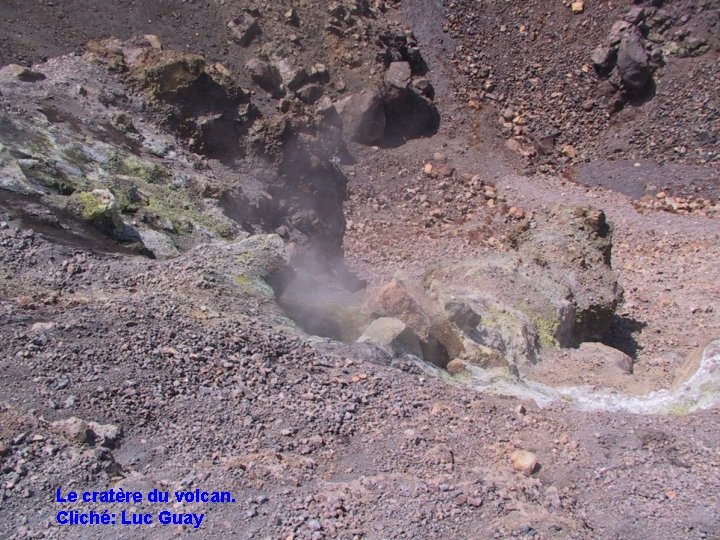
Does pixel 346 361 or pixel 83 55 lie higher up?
pixel 83 55

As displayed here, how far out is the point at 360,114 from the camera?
18312 mm

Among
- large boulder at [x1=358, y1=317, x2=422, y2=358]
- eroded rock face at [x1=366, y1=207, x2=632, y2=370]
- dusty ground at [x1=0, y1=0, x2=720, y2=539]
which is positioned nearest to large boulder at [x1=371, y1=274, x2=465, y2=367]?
eroded rock face at [x1=366, y1=207, x2=632, y2=370]

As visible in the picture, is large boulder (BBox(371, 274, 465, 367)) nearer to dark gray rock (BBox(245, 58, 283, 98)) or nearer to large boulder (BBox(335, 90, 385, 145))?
large boulder (BBox(335, 90, 385, 145))

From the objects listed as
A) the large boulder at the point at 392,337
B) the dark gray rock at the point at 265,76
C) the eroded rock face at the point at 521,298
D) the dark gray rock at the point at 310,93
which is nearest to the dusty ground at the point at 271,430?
the large boulder at the point at 392,337

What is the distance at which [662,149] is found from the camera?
18.5 m

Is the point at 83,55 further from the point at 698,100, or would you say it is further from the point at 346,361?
the point at 698,100

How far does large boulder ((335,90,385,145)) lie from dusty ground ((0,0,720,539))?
1028cm

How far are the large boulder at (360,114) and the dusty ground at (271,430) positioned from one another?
10.3 meters

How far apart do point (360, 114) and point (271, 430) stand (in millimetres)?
13120

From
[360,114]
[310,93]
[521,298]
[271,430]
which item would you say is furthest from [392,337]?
[310,93]

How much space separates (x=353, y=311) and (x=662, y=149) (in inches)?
478

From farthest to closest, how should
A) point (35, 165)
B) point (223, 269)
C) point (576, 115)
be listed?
point (576, 115)
point (35, 165)
point (223, 269)

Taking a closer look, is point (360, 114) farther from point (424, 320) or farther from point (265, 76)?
point (424, 320)

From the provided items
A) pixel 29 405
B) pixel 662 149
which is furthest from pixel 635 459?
pixel 662 149
